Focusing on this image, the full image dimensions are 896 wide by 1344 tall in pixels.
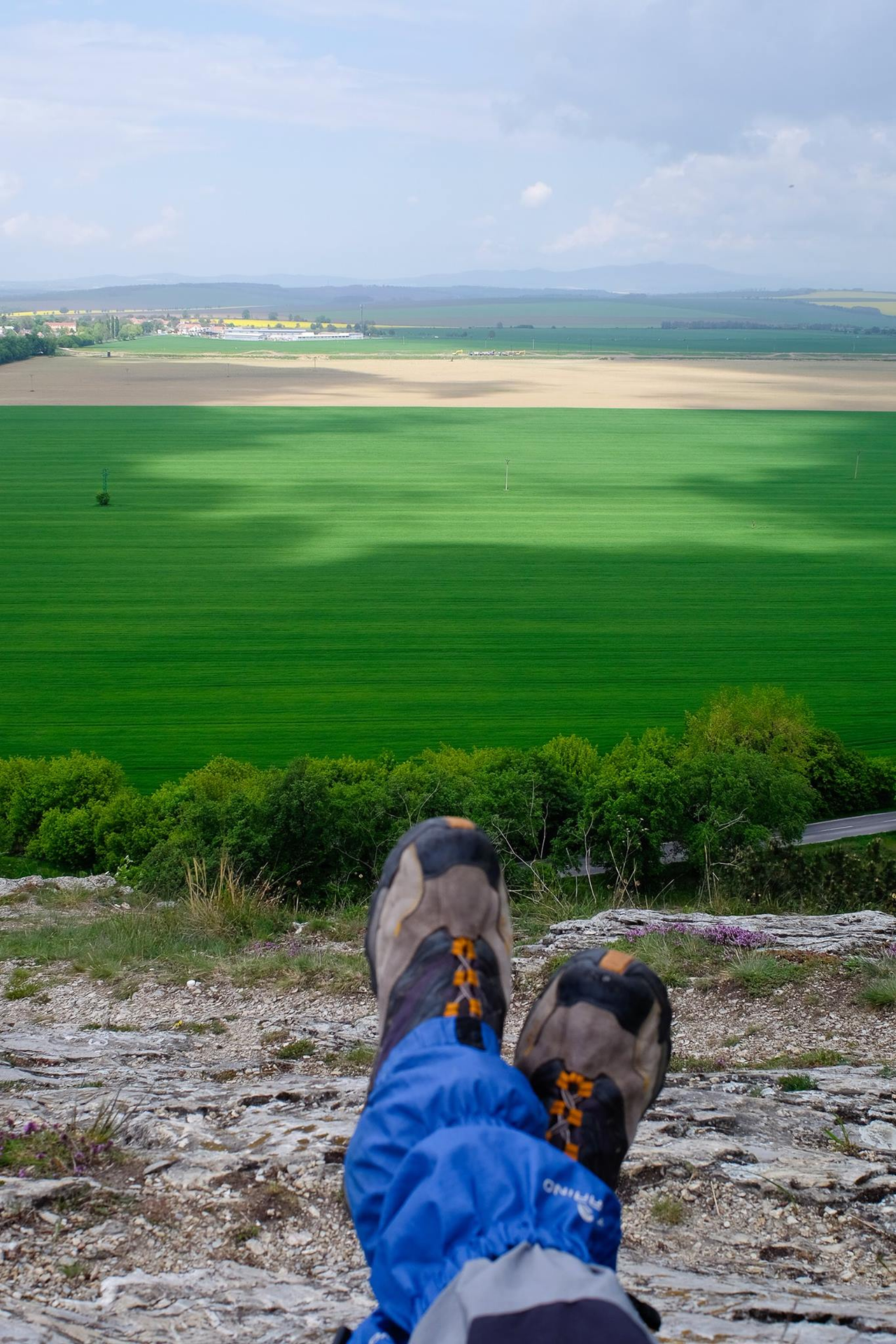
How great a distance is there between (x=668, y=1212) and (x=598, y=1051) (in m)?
0.67

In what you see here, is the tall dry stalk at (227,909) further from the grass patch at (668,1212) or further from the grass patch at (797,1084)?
the grass patch at (668,1212)

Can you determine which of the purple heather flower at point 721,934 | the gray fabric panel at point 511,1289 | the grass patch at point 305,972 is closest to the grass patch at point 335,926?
the grass patch at point 305,972

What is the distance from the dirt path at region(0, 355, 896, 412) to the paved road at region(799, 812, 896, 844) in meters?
83.4

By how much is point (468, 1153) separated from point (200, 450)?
83.1 m

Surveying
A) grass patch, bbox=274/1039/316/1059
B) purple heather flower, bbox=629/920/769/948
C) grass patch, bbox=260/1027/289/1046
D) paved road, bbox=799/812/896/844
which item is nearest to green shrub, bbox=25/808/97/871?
paved road, bbox=799/812/896/844

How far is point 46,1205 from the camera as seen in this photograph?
11.1 ft

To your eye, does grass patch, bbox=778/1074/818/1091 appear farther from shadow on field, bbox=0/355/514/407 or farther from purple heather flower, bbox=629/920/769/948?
shadow on field, bbox=0/355/514/407

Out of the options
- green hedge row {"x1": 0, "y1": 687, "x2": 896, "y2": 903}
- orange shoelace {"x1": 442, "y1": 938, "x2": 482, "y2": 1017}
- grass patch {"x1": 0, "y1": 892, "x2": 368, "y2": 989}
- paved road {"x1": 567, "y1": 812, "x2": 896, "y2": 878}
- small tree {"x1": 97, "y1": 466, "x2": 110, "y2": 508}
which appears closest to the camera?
orange shoelace {"x1": 442, "y1": 938, "x2": 482, "y2": 1017}

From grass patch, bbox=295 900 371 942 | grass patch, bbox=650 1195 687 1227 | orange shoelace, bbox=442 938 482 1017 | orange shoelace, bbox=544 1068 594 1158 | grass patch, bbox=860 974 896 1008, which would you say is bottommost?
grass patch, bbox=295 900 371 942

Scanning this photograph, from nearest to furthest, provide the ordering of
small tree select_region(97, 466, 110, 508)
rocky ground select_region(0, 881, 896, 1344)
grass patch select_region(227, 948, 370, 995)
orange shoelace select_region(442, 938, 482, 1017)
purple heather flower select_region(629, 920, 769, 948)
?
rocky ground select_region(0, 881, 896, 1344), orange shoelace select_region(442, 938, 482, 1017), grass patch select_region(227, 948, 370, 995), purple heather flower select_region(629, 920, 769, 948), small tree select_region(97, 466, 110, 508)

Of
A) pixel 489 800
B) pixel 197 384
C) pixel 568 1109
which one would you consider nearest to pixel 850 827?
pixel 489 800

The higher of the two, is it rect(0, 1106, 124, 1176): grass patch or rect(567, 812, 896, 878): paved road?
rect(0, 1106, 124, 1176): grass patch

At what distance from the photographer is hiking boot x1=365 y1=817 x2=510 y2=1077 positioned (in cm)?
322

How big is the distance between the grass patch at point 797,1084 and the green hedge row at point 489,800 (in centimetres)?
1286
